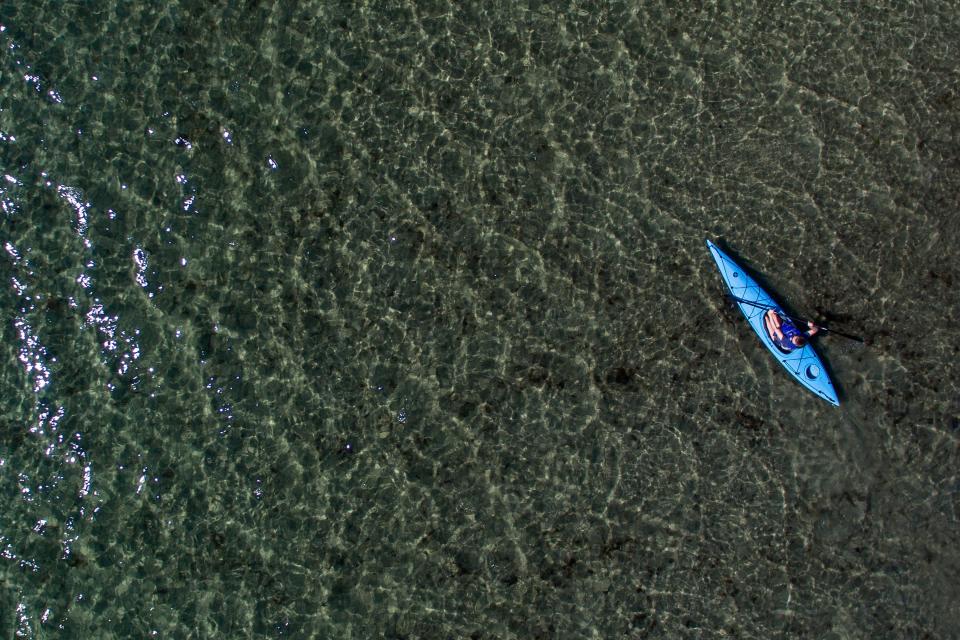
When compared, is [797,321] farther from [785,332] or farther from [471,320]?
[471,320]

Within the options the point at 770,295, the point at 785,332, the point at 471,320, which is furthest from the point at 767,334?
the point at 471,320

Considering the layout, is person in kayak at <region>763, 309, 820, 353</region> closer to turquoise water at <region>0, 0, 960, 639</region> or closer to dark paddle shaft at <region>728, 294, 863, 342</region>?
dark paddle shaft at <region>728, 294, 863, 342</region>

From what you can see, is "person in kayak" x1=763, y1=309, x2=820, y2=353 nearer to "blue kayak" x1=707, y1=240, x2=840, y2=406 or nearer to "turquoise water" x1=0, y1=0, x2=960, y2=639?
"blue kayak" x1=707, y1=240, x2=840, y2=406

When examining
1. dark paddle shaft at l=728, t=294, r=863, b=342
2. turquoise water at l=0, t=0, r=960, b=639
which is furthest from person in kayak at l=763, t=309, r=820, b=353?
turquoise water at l=0, t=0, r=960, b=639

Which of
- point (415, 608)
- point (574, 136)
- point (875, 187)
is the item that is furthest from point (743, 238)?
point (415, 608)
